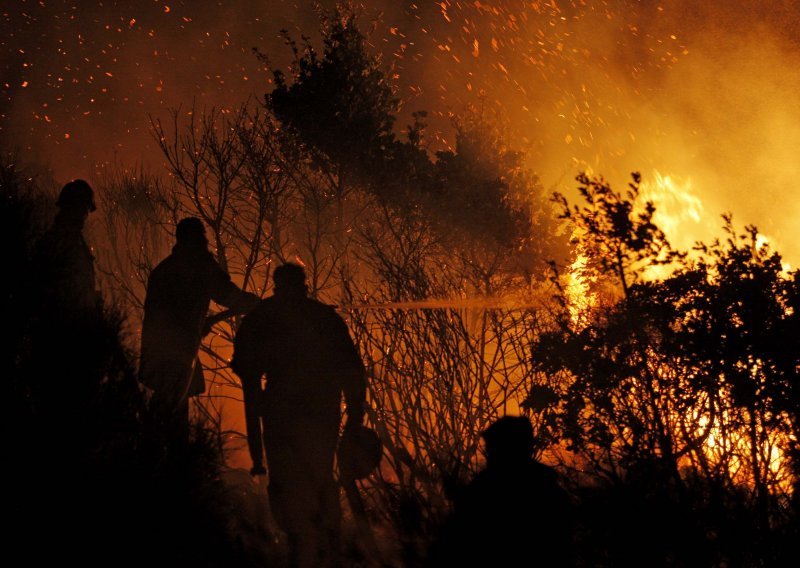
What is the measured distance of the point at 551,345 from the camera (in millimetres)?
6910

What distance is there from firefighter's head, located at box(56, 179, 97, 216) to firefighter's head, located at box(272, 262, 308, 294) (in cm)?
144

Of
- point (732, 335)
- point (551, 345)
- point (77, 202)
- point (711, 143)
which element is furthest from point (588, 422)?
point (711, 143)

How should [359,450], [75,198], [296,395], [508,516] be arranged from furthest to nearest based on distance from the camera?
1. [75,198]
2. [359,450]
3. [296,395]
4. [508,516]

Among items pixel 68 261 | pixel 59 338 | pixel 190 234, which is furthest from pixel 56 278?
pixel 190 234

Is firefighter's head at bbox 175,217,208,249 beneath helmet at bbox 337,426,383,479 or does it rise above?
above

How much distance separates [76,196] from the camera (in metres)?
5.13

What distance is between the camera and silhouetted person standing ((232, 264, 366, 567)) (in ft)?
15.6

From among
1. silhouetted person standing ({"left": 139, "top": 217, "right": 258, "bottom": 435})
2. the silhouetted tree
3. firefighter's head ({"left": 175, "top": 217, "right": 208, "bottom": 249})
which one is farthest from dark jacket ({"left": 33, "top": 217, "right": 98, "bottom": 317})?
the silhouetted tree

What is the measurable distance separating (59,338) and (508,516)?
2344mm

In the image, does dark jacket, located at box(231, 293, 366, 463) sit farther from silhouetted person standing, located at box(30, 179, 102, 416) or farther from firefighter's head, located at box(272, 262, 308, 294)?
silhouetted person standing, located at box(30, 179, 102, 416)

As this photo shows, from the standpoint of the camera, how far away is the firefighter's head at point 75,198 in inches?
200

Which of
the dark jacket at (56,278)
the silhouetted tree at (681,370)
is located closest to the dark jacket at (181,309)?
the dark jacket at (56,278)

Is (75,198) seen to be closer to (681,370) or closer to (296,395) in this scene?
(296,395)

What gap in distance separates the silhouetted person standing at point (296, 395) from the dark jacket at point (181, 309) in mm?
516
